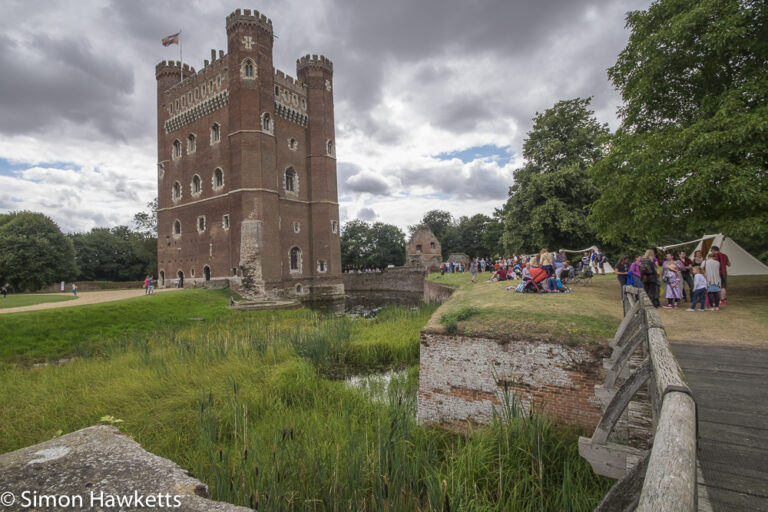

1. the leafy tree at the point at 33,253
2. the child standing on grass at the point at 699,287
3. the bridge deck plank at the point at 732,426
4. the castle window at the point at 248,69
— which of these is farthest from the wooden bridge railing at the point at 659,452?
the leafy tree at the point at 33,253

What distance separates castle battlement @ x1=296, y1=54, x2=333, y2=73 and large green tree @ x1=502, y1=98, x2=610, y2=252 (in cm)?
2034

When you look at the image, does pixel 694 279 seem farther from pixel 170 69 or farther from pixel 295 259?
pixel 170 69

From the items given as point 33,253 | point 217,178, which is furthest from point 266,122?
point 33,253

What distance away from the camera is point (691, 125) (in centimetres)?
825

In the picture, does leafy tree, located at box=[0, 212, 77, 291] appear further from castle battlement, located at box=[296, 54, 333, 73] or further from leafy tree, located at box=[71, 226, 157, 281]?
castle battlement, located at box=[296, 54, 333, 73]

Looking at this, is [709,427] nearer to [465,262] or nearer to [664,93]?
[664,93]

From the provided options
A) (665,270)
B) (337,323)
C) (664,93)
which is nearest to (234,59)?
(337,323)

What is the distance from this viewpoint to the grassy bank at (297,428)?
3.79 m

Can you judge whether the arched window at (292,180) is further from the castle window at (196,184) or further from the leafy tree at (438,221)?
the leafy tree at (438,221)

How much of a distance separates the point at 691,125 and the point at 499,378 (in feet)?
24.1

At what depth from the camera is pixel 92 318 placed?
15.3 metres

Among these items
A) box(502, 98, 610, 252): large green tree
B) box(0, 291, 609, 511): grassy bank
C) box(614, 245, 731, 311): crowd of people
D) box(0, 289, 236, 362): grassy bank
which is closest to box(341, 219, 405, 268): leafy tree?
box(502, 98, 610, 252): large green tree

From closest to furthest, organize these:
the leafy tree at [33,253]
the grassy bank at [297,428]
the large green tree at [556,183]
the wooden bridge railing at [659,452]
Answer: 1. the wooden bridge railing at [659,452]
2. the grassy bank at [297,428]
3. the large green tree at [556,183]
4. the leafy tree at [33,253]

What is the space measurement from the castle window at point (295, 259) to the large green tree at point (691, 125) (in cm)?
2482
